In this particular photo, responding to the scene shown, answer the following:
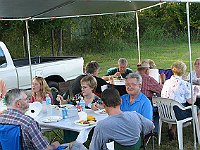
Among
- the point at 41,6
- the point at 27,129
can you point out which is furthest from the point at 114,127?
the point at 41,6

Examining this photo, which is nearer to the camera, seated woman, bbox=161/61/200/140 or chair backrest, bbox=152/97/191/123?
chair backrest, bbox=152/97/191/123

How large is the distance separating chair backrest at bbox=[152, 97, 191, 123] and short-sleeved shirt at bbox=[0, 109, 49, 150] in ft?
7.48

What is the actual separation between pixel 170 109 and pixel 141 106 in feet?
3.56

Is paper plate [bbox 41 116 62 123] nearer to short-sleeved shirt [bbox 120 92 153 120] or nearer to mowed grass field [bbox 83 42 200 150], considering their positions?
short-sleeved shirt [bbox 120 92 153 120]

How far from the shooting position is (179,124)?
5.20 m

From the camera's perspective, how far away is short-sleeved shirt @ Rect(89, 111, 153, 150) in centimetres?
327

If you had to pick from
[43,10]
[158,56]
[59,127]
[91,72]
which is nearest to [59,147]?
[59,127]

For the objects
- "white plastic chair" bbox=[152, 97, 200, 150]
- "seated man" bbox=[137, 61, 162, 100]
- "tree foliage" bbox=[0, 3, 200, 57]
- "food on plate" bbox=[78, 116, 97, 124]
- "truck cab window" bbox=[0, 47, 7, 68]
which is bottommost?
A: "white plastic chair" bbox=[152, 97, 200, 150]

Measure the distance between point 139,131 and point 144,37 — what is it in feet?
57.8

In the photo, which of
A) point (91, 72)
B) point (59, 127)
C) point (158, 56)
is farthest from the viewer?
point (158, 56)

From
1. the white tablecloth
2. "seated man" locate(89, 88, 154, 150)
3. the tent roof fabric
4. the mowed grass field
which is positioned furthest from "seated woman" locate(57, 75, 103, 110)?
the mowed grass field

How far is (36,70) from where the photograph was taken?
26.6 feet

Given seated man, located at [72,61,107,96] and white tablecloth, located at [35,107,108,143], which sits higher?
seated man, located at [72,61,107,96]

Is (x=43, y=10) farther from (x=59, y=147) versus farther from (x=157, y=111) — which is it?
(x=59, y=147)
